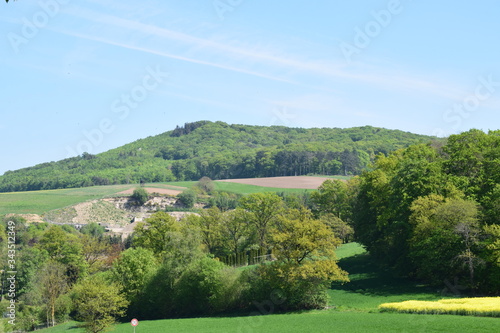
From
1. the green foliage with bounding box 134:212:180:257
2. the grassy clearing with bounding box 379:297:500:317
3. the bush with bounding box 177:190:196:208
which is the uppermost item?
the bush with bounding box 177:190:196:208

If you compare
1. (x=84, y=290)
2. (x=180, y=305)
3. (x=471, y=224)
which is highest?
(x=471, y=224)

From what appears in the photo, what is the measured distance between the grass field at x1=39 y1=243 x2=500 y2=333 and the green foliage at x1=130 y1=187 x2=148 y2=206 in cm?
10287

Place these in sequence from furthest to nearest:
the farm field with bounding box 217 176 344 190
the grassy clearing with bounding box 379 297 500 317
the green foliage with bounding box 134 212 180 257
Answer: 1. the farm field with bounding box 217 176 344 190
2. the green foliage with bounding box 134 212 180 257
3. the grassy clearing with bounding box 379 297 500 317

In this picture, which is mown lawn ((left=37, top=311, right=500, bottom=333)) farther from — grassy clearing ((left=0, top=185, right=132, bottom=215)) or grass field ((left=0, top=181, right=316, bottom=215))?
grass field ((left=0, top=181, right=316, bottom=215))

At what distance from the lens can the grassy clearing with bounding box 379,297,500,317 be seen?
34406mm

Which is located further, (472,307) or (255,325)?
(255,325)

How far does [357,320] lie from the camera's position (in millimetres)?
38312

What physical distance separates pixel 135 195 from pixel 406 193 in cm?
12005

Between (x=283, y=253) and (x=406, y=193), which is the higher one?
Result: (x=406, y=193)

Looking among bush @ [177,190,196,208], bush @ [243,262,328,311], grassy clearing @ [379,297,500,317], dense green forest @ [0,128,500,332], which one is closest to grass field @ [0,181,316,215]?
bush @ [177,190,196,208]

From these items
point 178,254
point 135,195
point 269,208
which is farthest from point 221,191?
point 178,254

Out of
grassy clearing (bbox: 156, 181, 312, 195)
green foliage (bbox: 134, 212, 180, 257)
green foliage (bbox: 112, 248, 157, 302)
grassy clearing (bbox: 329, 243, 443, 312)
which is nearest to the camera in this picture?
grassy clearing (bbox: 329, 243, 443, 312)

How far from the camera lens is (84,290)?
49.2 meters

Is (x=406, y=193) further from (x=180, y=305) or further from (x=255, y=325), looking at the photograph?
(x=180, y=305)
